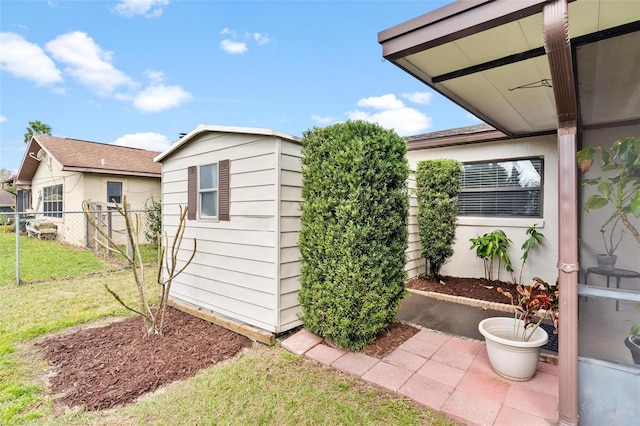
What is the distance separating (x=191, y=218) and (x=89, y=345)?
1920 mm

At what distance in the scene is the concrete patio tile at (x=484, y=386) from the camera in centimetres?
238

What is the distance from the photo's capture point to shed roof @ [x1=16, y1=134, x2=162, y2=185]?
10.4 m

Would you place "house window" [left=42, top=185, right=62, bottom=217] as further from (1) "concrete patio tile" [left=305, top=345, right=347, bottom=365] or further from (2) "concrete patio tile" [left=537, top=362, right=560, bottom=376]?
(2) "concrete patio tile" [left=537, top=362, right=560, bottom=376]

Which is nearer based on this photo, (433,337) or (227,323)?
(433,337)

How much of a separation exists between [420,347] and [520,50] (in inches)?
118

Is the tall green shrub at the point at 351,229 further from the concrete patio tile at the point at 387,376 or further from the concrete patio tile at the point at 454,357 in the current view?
the concrete patio tile at the point at 454,357

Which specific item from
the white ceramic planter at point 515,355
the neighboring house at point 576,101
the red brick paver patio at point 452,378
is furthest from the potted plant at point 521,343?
the neighboring house at point 576,101

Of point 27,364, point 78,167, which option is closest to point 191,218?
point 27,364

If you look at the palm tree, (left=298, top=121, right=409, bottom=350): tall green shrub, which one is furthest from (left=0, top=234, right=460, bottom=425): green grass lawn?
the palm tree

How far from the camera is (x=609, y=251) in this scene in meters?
2.05

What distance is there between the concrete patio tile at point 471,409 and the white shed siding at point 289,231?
1.85 meters

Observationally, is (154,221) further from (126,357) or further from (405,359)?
(405,359)

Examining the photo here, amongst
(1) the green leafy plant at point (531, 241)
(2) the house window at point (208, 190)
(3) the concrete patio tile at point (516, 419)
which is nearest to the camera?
(3) the concrete patio tile at point (516, 419)

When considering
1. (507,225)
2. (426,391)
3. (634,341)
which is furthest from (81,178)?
(634,341)
